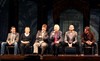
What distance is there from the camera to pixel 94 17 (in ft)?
44.8

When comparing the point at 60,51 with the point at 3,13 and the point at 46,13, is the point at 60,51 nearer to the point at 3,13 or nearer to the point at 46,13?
the point at 46,13

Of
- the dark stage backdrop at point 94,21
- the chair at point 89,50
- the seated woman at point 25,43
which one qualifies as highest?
the dark stage backdrop at point 94,21

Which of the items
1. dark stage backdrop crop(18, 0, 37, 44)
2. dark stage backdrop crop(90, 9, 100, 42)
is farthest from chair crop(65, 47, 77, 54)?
dark stage backdrop crop(90, 9, 100, 42)

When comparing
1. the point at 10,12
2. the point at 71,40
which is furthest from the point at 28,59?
the point at 10,12

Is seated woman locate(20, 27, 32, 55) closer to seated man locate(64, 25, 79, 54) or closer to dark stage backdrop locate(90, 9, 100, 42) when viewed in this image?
seated man locate(64, 25, 79, 54)

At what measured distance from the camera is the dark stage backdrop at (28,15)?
44.0ft

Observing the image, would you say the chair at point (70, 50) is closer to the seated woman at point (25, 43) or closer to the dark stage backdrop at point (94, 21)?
the seated woman at point (25, 43)

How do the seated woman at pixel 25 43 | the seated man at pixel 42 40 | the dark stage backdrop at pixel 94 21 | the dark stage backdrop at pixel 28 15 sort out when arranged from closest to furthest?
the seated man at pixel 42 40
the seated woman at pixel 25 43
the dark stage backdrop at pixel 28 15
the dark stage backdrop at pixel 94 21

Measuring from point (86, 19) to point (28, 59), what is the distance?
8.27 meters

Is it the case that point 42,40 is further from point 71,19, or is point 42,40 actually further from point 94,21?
point 94,21

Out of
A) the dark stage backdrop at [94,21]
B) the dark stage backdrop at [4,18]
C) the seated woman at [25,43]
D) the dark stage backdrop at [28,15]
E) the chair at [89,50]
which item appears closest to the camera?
the chair at [89,50]

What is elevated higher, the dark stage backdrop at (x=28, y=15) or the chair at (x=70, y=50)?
the dark stage backdrop at (x=28, y=15)

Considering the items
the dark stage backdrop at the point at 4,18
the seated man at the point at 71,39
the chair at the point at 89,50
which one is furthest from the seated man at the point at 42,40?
the dark stage backdrop at the point at 4,18

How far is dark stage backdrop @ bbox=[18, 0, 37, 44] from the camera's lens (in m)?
13.4
